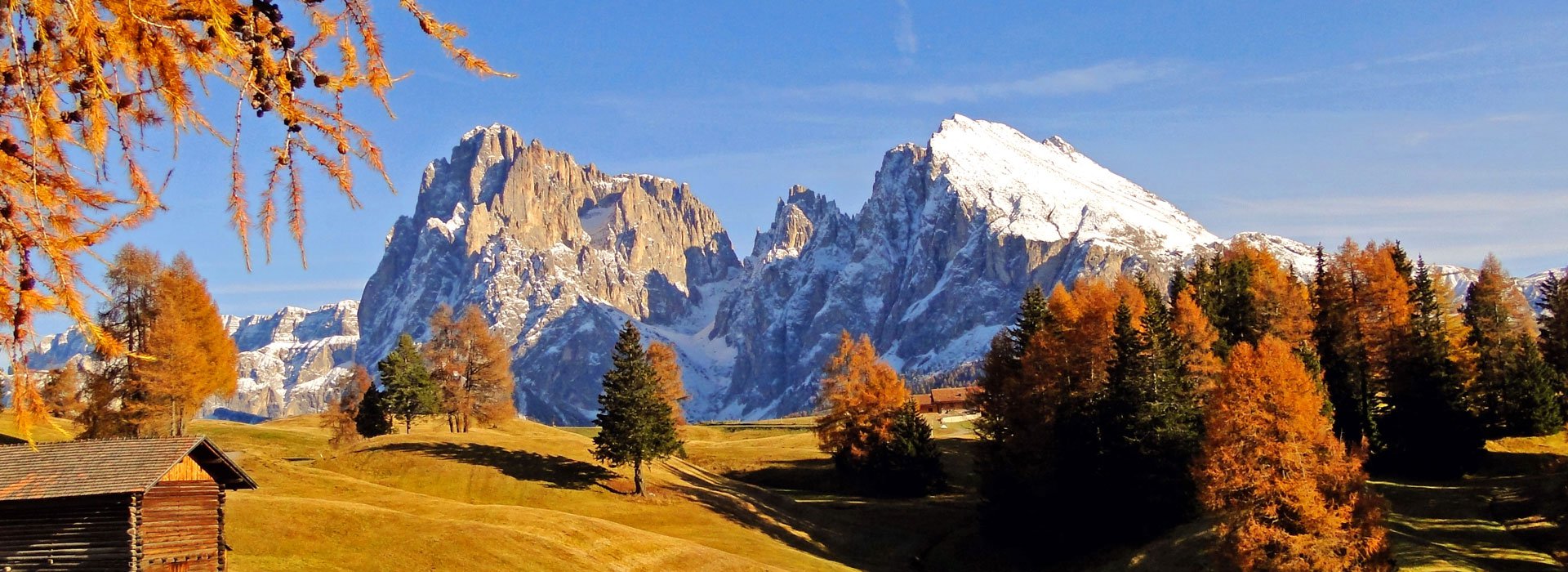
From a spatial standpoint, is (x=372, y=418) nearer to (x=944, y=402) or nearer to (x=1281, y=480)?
(x=1281, y=480)

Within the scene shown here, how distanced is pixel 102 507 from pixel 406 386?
50758 millimetres

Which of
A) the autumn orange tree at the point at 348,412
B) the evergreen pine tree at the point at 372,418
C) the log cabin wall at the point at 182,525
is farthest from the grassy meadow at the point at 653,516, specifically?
the evergreen pine tree at the point at 372,418

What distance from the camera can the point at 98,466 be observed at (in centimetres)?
3691

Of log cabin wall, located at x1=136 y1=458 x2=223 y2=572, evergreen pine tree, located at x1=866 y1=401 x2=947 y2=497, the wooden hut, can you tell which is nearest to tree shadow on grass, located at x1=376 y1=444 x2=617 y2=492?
evergreen pine tree, located at x1=866 y1=401 x2=947 y2=497

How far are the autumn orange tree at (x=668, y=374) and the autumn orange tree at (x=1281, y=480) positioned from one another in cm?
5101

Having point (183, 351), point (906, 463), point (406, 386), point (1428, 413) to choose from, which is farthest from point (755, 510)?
point (1428, 413)

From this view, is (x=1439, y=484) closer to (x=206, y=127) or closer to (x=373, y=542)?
(x=373, y=542)

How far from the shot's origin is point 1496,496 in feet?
191

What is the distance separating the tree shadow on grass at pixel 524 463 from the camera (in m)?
68.8

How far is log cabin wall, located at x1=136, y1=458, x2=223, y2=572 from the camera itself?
37000 millimetres

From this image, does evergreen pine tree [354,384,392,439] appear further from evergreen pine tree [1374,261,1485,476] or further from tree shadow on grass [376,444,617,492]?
evergreen pine tree [1374,261,1485,476]

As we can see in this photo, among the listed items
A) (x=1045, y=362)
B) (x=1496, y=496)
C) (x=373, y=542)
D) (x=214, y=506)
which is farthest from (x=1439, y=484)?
(x=214, y=506)

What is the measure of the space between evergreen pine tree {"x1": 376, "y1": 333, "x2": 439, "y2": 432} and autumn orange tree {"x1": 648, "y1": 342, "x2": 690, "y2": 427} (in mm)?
19436

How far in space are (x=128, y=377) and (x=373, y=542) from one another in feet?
82.5
